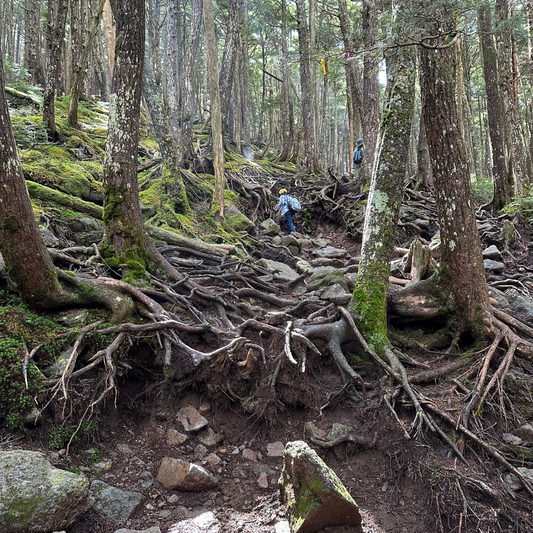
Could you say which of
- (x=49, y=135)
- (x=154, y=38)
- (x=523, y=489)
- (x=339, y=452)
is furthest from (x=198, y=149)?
(x=523, y=489)

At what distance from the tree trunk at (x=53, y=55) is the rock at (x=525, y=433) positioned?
35.6ft

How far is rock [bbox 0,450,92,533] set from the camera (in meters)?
2.90

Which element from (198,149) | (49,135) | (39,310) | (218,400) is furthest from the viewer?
(198,149)

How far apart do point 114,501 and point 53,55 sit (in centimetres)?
1097

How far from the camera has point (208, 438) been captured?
4.81 metres

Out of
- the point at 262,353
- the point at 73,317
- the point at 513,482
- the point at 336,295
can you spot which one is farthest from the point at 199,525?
the point at 336,295

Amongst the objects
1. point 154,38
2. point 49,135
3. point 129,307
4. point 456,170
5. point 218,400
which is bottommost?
point 218,400

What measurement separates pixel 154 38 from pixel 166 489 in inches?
543

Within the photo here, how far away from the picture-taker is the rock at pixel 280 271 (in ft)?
29.1

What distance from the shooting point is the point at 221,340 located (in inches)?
215

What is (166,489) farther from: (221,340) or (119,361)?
(221,340)

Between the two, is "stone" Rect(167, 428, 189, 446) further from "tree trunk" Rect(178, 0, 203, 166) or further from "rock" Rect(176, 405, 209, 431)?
"tree trunk" Rect(178, 0, 203, 166)

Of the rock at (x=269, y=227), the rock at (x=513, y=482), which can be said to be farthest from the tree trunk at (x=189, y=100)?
the rock at (x=513, y=482)

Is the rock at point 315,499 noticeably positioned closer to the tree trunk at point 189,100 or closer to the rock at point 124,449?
the rock at point 124,449
